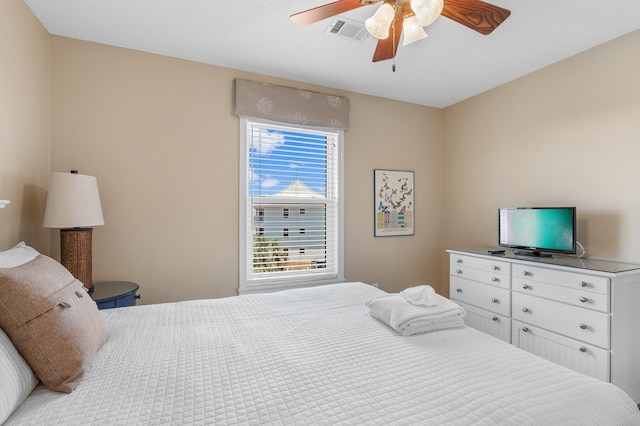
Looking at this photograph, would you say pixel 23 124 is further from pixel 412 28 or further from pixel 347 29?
pixel 412 28

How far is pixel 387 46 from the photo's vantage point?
6.48 ft

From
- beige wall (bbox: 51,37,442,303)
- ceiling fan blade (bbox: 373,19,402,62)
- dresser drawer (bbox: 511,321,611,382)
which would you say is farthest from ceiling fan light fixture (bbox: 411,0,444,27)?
dresser drawer (bbox: 511,321,611,382)

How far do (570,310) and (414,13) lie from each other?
2165mm

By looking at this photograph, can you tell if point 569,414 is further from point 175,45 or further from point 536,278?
point 175,45

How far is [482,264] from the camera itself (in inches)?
111

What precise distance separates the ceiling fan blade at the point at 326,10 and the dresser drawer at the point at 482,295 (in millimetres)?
2415

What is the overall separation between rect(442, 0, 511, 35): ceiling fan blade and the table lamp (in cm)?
238

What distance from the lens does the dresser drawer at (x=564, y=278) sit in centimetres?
201

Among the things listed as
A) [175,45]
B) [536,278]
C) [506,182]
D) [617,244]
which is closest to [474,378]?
[536,278]

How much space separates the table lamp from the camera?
6.47 feet

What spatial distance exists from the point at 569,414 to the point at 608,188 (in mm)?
2244

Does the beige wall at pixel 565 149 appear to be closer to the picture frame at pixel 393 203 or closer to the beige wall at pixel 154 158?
the picture frame at pixel 393 203

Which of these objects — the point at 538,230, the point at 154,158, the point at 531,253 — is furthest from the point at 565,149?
the point at 154,158

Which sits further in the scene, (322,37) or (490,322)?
(490,322)
